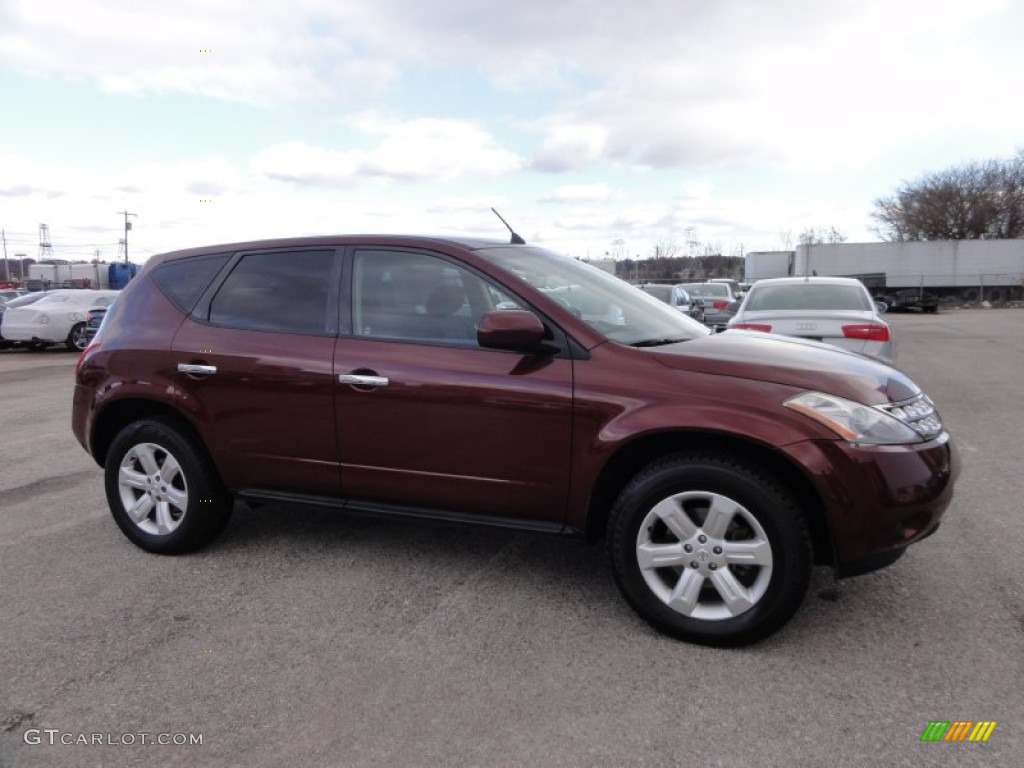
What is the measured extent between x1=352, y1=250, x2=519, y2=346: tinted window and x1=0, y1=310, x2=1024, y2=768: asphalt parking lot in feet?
4.10

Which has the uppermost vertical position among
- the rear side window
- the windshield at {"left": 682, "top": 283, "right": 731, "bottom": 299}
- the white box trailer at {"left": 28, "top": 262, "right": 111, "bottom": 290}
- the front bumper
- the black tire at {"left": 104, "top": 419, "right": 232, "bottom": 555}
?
the white box trailer at {"left": 28, "top": 262, "right": 111, "bottom": 290}

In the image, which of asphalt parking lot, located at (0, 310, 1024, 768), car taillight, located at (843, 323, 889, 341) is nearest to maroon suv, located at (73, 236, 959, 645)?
asphalt parking lot, located at (0, 310, 1024, 768)

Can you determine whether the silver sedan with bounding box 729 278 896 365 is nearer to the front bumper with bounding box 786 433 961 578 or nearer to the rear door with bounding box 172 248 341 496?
the front bumper with bounding box 786 433 961 578

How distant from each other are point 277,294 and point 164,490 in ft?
4.14

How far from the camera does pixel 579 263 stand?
4.49 metres

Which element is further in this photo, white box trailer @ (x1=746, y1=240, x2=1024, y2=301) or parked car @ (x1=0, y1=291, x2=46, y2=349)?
white box trailer @ (x1=746, y1=240, x2=1024, y2=301)

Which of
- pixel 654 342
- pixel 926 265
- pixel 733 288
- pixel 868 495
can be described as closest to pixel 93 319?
pixel 654 342

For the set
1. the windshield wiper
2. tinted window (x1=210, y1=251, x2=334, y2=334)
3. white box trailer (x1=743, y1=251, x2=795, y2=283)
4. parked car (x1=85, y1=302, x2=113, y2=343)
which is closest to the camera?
the windshield wiper

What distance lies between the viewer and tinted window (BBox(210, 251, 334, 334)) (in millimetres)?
3910

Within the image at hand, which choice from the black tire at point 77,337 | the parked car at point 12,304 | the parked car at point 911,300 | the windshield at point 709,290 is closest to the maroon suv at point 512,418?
the black tire at point 77,337

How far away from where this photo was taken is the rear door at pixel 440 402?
332 centimetres

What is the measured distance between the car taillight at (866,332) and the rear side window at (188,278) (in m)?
5.67

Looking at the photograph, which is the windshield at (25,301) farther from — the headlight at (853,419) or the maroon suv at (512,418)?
the headlight at (853,419)

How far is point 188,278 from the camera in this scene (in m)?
4.32
